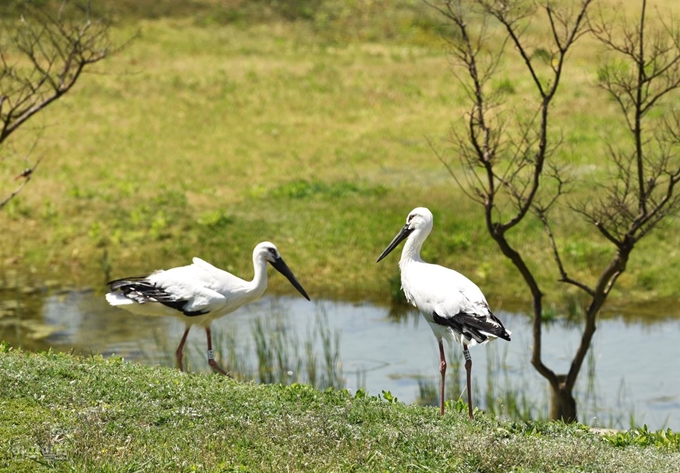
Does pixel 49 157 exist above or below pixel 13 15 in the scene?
below

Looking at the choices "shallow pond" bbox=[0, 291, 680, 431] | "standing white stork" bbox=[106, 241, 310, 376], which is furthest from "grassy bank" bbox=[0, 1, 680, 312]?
"standing white stork" bbox=[106, 241, 310, 376]

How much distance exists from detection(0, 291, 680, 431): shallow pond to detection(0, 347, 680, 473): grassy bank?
3899 millimetres

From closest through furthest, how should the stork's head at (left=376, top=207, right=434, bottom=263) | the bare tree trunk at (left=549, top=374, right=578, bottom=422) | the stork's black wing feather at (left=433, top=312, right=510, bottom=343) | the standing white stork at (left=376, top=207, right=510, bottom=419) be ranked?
the stork's black wing feather at (left=433, top=312, right=510, bottom=343)
the standing white stork at (left=376, top=207, right=510, bottom=419)
the stork's head at (left=376, top=207, right=434, bottom=263)
the bare tree trunk at (left=549, top=374, right=578, bottom=422)

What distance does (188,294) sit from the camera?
12.8 m

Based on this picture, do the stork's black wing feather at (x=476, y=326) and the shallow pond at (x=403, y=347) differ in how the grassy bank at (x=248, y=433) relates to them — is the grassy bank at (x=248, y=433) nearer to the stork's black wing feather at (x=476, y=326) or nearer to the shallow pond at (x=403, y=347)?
the stork's black wing feather at (x=476, y=326)

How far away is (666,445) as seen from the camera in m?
10.5

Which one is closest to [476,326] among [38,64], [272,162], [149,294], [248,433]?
[248,433]

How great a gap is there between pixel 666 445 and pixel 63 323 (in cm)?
1113

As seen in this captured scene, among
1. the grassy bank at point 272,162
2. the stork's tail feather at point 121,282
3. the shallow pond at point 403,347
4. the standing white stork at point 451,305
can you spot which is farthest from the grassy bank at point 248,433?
the grassy bank at point 272,162

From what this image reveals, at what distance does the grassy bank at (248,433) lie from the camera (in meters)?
8.68

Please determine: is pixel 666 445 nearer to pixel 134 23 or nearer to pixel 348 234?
pixel 348 234

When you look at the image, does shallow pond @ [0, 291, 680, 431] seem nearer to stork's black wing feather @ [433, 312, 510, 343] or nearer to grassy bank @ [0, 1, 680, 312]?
grassy bank @ [0, 1, 680, 312]

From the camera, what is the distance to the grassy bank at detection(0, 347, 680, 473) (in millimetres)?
8680

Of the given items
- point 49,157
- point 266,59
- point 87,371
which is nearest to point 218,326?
point 87,371
